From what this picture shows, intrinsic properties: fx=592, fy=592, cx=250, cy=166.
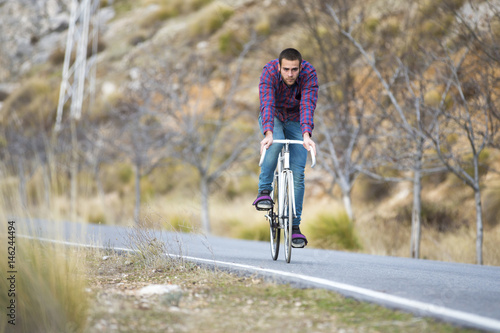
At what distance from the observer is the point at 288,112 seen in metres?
6.91

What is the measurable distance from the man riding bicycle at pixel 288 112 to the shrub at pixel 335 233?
6390mm

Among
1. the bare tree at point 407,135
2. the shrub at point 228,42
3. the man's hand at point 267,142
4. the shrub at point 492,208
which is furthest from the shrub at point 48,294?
the shrub at point 228,42

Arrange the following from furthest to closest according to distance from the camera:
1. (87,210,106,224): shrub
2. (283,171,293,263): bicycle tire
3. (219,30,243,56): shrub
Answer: (219,30,243,56): shrub
(87,210,106,224): shrub
(283,171,293,263): bicycle tire

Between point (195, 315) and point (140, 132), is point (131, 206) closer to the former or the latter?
point (140, 132)

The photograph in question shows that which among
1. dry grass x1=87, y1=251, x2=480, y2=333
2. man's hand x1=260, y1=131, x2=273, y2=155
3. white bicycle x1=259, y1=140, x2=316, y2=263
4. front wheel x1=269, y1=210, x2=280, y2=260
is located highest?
man's hand x1=260, y1=131, x2=273, y2=155

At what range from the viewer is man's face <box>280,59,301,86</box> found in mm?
6332

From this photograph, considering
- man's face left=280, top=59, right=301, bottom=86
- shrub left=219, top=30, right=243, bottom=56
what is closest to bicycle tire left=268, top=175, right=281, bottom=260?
man's face left=280, top=59, right=301, bottom=86

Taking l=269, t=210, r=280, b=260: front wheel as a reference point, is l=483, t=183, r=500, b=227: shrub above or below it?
above

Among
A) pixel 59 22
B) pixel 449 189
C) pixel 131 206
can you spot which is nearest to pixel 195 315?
pixel 449 189

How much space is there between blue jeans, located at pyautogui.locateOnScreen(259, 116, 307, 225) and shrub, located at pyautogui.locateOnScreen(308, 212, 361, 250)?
6.36 metres

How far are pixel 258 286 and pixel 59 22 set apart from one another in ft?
193

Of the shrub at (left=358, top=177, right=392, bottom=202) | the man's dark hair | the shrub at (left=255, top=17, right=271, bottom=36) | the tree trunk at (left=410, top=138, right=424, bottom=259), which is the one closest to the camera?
the man's dark hair

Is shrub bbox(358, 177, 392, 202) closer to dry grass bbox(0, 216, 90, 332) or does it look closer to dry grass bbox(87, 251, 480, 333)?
dry grass bbox(87, 251, 480, 333)

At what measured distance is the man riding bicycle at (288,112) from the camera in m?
6.32
